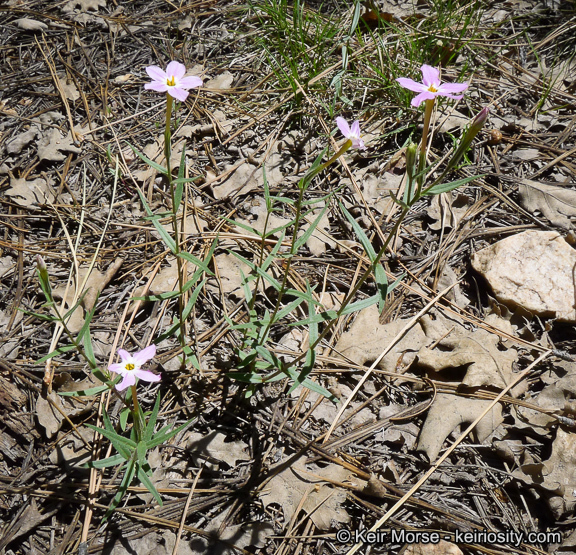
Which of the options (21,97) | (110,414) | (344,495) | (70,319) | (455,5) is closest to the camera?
(344,495)

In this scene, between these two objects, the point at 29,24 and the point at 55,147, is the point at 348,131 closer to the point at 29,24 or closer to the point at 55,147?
the point at 55,147

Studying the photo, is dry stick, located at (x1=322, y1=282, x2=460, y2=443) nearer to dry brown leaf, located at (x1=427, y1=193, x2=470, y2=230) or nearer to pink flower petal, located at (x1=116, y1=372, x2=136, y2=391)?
dry brown leaf, located at (x1=427, y1=193, x2=470, y2=230)

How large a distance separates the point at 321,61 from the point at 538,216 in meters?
2.06

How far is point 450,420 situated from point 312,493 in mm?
794

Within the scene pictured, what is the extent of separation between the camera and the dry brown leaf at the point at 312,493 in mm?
2227

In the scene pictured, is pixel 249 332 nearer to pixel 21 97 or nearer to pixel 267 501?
pixel 267 501

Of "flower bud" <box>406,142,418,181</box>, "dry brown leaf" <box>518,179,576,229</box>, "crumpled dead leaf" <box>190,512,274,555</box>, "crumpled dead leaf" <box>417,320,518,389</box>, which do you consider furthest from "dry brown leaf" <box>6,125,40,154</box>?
"dry brown leaf" <box>518,179,576,229</box>

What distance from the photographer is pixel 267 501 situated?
226 cm

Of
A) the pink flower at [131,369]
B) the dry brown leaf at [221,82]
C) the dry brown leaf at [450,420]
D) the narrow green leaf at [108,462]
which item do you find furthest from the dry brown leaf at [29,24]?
the dry brown leaf at [450,420]

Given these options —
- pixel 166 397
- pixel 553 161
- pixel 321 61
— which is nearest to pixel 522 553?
pixel 166 397

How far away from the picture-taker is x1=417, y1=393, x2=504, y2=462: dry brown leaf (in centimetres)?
238

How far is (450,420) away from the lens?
244 centimetres

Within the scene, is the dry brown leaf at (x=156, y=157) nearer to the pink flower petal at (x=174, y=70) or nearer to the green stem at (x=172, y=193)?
the green stem at (x=172, y=193)

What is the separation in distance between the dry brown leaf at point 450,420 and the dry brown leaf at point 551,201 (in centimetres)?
142
